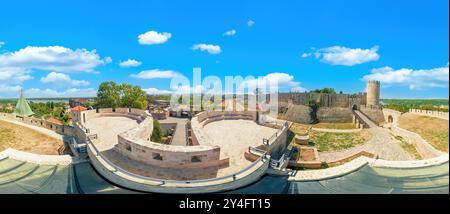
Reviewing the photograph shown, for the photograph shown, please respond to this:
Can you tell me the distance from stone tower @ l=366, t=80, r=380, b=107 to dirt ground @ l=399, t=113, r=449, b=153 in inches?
15.7

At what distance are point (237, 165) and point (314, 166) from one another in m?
1.97

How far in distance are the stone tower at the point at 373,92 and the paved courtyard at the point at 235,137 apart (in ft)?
9.28

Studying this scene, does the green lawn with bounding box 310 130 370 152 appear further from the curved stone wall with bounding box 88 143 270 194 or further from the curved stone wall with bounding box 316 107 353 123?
the curved stone wall with bounding box 88 143 270 194

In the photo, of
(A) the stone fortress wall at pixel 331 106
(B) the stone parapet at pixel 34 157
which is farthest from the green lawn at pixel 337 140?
(B) the stone parapet at pixel 34 157

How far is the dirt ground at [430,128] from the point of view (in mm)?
2227

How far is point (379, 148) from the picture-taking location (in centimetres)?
280

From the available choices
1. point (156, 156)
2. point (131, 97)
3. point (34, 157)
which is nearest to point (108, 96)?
point (131, 97)

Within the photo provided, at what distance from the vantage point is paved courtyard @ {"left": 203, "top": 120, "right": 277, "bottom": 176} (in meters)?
5.04

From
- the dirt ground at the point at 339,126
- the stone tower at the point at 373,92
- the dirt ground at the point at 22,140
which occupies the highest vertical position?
the stone tower at the point at 373,92

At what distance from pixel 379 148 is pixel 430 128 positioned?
582 millimetres

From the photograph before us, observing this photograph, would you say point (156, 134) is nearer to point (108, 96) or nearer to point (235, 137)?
point (235, 137)

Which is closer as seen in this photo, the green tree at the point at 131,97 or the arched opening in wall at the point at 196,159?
the arched opening in wall at the point at 196,159

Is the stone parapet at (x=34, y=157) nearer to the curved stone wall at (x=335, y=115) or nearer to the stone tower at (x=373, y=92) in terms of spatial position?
the curved stone wall at (x=335, y=115)
